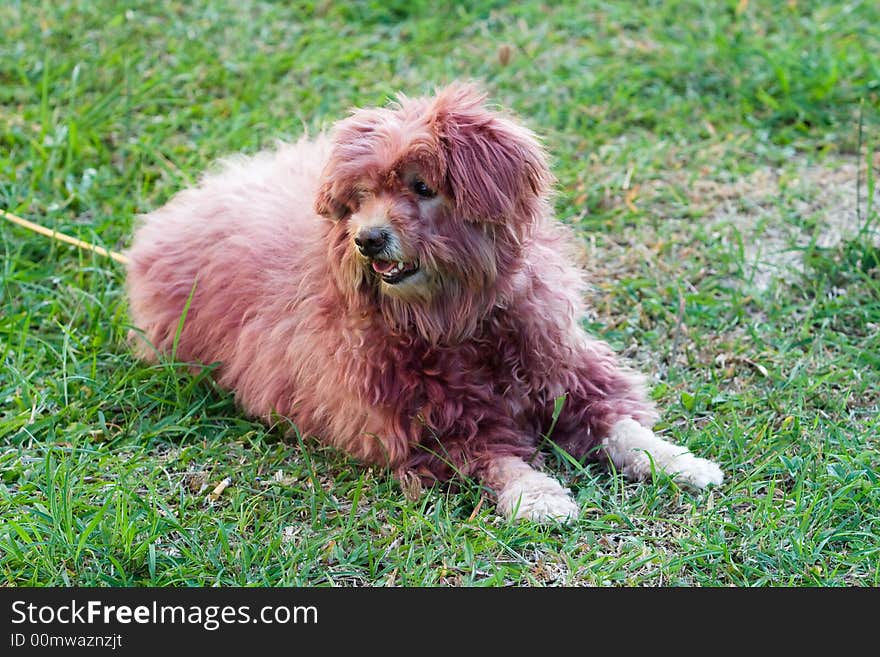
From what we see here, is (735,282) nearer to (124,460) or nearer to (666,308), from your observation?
(666,308)

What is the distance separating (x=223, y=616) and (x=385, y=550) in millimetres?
622

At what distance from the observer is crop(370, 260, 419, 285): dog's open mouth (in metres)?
3.95

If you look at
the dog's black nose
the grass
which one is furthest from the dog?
the grass

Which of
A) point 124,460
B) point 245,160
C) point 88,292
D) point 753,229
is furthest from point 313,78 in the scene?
point 124,460

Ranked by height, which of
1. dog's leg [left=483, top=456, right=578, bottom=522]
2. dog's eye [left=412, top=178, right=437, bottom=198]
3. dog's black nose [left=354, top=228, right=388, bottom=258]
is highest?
dog's eye [left=412, top=178, right=437, bottom=198]

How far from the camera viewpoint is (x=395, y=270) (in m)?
3.96

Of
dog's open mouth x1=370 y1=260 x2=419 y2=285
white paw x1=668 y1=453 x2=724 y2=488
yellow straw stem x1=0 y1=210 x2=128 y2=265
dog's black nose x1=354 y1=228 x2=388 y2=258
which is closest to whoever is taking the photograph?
dog's black nose x1=354 y1=228 x2=388 y2=258

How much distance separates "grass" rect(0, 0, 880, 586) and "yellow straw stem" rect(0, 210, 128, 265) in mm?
63

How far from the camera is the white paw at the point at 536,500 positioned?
13.0ft

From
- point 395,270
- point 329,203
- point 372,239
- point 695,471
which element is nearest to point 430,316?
point 395,270

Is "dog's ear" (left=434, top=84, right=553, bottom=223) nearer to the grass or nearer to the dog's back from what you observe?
the dog's back

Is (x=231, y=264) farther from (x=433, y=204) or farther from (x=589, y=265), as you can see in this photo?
(x=589, y=265)

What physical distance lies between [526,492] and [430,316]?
0.67 meters

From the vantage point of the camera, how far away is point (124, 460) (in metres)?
4.51
